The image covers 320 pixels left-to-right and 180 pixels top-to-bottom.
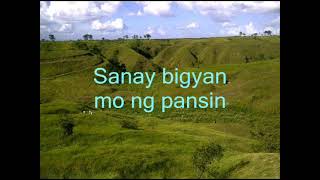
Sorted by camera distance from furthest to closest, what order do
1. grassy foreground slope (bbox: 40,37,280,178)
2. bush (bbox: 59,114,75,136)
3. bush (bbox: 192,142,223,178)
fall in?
bush (bbox: 59,114,75,136)
bush (bbox: 192,142,223,178)
grassy foreground slope (bbox: 40,37,280,178)

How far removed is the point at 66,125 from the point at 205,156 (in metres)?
16.8

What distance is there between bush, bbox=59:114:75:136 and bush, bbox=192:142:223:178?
47.9 feet

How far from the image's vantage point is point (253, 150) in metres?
50.6

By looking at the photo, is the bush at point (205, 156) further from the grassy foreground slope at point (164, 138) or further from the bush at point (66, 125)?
the bush at point (66, 125)

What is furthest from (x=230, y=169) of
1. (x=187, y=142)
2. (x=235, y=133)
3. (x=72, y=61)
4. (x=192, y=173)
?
(x=72, y=61)

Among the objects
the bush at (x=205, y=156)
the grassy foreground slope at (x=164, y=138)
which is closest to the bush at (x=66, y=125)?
the grassy foreground slope at (x=164, y=138)

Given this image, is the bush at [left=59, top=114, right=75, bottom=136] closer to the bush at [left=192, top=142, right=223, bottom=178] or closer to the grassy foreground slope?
the grassy foreground slope

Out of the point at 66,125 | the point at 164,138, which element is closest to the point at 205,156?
the point at 164,138

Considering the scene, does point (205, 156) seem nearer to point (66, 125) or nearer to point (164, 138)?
point (164, 138)

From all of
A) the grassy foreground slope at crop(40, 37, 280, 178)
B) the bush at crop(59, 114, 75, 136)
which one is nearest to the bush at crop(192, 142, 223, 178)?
the grassy foreground slope at crop(40, 37, 280, 178)

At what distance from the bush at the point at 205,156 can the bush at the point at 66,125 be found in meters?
14.6

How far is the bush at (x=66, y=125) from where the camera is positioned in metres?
45.8

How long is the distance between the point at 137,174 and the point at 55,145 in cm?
1260

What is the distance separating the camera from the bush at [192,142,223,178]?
35441 mm
